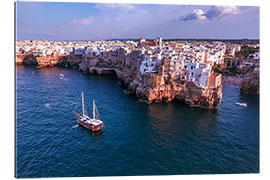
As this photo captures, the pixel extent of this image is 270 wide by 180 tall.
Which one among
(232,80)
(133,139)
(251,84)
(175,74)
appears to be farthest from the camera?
(232,80)

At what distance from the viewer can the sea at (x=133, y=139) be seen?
14.4m

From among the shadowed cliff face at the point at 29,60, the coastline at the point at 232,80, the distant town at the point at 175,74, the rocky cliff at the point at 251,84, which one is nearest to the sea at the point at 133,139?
the distant town at the point at 175,74

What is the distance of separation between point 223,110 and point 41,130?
2655cm

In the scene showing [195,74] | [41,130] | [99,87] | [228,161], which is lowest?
[228,161]

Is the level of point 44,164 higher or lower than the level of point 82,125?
lower

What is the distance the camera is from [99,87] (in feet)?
127

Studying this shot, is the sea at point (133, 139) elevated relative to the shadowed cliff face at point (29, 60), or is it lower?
lower

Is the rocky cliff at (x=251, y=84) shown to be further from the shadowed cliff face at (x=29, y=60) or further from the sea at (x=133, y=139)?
the shadowed cliff face at (x=29, y=60)

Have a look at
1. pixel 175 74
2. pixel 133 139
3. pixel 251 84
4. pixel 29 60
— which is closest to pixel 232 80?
pixel 251 84

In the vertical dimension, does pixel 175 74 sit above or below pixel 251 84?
above

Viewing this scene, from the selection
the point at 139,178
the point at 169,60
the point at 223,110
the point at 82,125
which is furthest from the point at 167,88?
the point at 139,178

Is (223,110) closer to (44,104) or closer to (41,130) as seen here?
(41,130)

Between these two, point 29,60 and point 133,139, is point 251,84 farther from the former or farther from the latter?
point 29,60

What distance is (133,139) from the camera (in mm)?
18547
